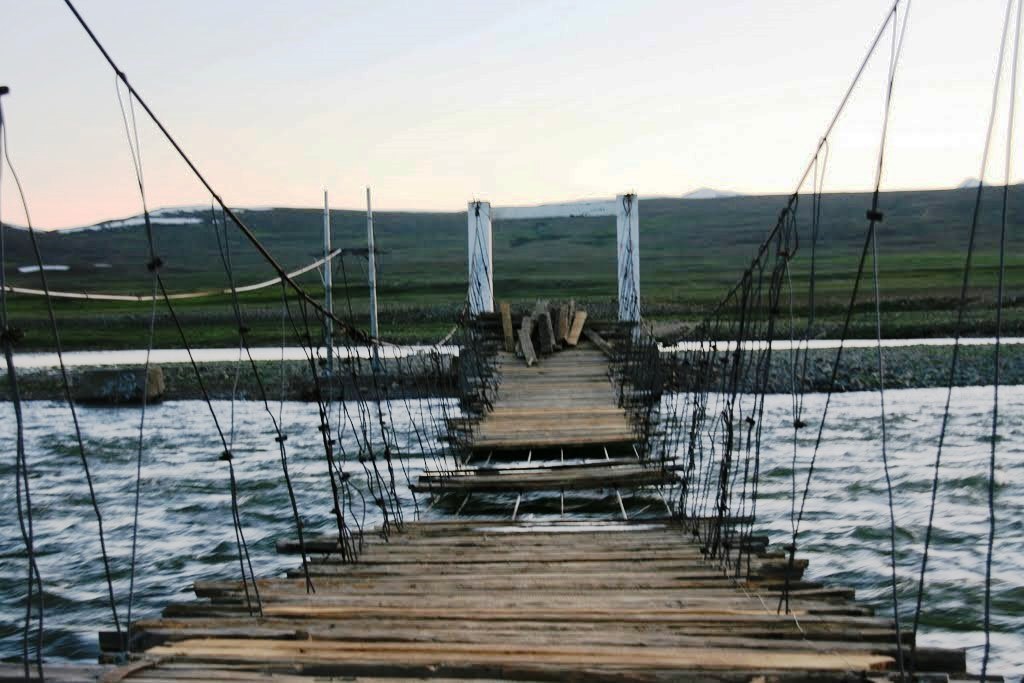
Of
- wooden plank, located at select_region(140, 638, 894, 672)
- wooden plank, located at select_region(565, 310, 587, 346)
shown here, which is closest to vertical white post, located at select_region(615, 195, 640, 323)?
wooden plank, located at select_region(565, 310, 587, 346)

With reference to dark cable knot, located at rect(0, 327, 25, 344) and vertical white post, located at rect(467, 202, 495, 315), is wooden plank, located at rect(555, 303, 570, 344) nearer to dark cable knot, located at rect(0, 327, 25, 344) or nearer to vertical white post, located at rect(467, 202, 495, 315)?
vertical white post, located at rect(467, 202, 495, 315)

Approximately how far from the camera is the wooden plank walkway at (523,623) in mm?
2924

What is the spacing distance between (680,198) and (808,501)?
267ft

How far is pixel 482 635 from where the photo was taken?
11.0 ft

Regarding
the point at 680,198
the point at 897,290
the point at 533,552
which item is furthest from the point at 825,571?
the point at 680,198

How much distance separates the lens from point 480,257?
1525cm

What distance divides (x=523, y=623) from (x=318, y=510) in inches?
237

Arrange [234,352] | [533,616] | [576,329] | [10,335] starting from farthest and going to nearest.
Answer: [234,352] → [576,329] → [533,616] → [10,335]

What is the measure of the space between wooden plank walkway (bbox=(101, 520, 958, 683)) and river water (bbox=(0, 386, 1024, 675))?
80.3 inches

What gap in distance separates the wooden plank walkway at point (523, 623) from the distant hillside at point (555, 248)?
103ft

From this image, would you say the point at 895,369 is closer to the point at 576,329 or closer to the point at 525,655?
the point at 576,329

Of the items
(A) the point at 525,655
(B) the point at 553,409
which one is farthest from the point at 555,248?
(A) the point at 525,655

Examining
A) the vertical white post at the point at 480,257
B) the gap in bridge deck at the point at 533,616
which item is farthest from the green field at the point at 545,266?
the gap in bridge deck at the point at 533,616

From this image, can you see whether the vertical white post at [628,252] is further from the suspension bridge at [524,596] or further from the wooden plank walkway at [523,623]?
the wooden plank walkway at [523,623]
